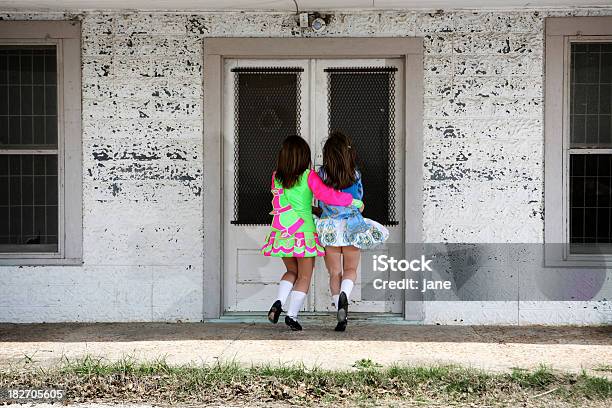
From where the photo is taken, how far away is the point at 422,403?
19.4 feet

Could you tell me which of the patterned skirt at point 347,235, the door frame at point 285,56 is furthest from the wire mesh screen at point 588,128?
the patterned skirt at point 347,235

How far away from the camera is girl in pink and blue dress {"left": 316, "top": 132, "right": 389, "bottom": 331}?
26.0ft

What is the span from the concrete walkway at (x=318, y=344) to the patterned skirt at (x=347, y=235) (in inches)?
34.2

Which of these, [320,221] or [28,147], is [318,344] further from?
[28,147]

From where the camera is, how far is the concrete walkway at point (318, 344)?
702 cm

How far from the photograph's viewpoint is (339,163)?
791 cm

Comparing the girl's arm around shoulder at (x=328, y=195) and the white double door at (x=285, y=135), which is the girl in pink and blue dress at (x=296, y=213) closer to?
the girl's arm around shoulder at (x=328, y=195)

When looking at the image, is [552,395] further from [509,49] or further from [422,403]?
[509,49]

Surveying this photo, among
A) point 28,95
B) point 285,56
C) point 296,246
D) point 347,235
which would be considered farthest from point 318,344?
point 28,95

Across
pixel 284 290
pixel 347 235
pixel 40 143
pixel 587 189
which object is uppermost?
pixel 40 143

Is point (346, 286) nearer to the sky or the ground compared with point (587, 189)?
nearer to the ground

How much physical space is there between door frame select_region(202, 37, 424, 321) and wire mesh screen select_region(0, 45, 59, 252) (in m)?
1.61

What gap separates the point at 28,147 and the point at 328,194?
3273 millimetres

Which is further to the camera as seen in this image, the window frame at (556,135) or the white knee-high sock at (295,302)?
the window frame at (556,135)
